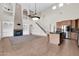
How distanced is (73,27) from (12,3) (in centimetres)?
148

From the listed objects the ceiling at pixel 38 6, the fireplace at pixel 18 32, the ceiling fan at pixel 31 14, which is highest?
the ceiling at pixel 38 6

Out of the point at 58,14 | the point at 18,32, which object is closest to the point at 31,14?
the point at 18,32

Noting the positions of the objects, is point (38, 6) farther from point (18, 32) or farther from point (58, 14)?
point (18, 32)

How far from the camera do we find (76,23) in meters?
2.29

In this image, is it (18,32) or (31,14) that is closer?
(18,32)

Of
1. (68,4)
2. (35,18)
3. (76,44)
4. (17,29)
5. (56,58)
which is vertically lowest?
(56,58)

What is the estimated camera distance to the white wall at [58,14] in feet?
7.27

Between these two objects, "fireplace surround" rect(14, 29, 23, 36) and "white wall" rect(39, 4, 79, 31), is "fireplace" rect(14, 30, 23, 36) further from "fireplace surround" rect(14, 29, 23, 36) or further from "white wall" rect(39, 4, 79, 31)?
"white wall" rect(39, 4, 79, 31)

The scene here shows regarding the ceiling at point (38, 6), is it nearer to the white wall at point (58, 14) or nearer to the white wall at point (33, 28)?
the white wall at point (58, 14)

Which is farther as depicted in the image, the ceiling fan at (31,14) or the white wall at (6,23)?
the ceiling fan at (31,14)

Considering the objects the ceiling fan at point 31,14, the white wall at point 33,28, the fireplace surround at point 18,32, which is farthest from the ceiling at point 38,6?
the fireplace surround at point 18,32

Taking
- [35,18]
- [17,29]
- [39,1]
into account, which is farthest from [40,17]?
[17,29]

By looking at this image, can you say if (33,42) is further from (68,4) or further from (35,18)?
(68,4)

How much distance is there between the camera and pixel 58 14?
234 centimetres
